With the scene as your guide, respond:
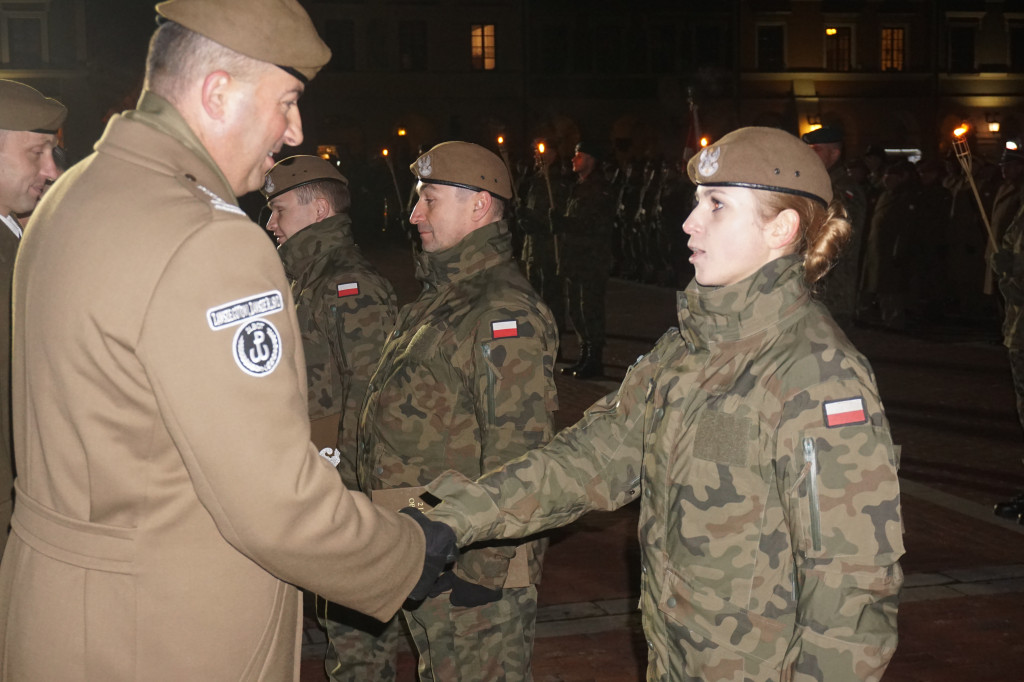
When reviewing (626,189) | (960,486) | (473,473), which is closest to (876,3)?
(626,189)

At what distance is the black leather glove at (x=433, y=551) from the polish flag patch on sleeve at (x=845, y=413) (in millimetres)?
913

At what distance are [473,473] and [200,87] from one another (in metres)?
2.04

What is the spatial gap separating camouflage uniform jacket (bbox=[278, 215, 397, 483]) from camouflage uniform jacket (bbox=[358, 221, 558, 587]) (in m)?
0.50

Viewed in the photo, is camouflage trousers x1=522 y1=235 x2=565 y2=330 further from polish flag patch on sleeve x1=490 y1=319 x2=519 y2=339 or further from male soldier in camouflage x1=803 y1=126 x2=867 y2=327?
polish flag patch on sleeve x1=490 y1=319 x2=519 y2=339

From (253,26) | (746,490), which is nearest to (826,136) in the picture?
(746,490)

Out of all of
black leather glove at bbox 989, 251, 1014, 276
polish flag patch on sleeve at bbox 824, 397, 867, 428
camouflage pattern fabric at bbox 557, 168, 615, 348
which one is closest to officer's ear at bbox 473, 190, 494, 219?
polish flag patch on sleeve at bbox 824, 397, 867, 428

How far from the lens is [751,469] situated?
2551 millimetres

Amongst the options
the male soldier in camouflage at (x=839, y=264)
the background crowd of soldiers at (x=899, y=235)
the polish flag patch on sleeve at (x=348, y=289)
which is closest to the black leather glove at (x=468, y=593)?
the polish flag patch on sleeve at (x=348, y=289)

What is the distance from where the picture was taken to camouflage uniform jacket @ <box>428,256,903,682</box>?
238cm

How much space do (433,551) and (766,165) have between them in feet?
3.92

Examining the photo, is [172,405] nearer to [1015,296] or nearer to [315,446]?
[315,446]

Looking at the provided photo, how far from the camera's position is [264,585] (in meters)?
2.24

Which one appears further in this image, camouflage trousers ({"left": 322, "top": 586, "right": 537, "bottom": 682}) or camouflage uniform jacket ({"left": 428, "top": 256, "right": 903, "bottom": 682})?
camouflage trousers ({"left": 322, "top": 586, "right": 537, "bottom": 682})

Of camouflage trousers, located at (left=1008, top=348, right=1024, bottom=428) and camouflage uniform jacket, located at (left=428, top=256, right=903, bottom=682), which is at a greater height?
camouflage uniform jacket, located at (left=428, top=256, right=903, bottom=682)
